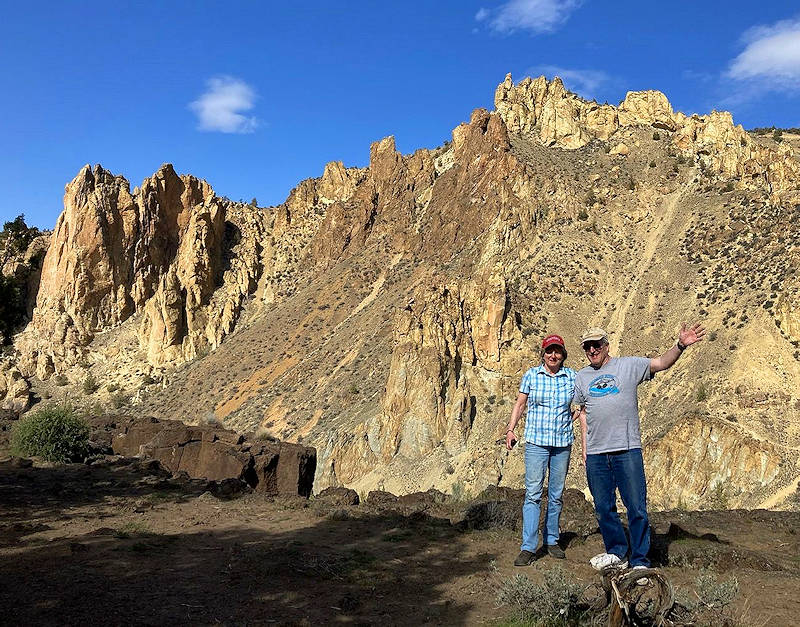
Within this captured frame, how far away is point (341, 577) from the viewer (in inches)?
227

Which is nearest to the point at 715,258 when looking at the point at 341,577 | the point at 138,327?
the point at 341,577

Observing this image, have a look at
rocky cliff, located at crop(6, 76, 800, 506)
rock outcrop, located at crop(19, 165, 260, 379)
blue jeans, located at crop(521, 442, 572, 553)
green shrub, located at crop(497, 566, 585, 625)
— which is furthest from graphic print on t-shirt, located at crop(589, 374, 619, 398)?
rock outcrop, located at crop(19, 165, 260, 379)

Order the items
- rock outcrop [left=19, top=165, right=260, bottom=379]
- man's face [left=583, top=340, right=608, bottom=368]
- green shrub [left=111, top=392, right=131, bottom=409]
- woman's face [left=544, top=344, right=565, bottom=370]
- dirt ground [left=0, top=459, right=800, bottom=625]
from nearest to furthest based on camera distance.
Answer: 1. dirt ground [left=0, top=459, right=800, bottom=625]
2. man's face [left=583, top=340, right=608, bottom=368]
3. woman's face [left=544, top=344, right=565, bottom=370]
4. green shrub [left=111, top=392, right=131, bottom=409]
5. rock outcrop [left=19, top=165, right=260, bottom=379]

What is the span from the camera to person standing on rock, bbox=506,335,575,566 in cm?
586

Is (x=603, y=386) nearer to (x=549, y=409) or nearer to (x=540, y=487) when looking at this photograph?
(x=549, y=409)

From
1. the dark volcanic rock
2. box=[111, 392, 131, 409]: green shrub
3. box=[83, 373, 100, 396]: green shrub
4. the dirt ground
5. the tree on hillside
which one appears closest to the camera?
the dirt ground

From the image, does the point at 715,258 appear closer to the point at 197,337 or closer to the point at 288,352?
Result: the point at 288,352

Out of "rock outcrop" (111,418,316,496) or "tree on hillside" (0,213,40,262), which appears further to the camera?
"tree on hillside" (0,213,40,262)

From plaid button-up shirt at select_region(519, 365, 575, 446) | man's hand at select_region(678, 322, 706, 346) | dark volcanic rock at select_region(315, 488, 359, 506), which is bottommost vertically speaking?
dark volcanic rock at select_region(315, 488, 359, 506)

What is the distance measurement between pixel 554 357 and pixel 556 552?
2.03m

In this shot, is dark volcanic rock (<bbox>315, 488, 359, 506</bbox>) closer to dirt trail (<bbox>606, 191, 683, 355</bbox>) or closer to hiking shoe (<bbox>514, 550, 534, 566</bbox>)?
hiking shoe (<bbox>514, 550, 534, 566</bbox>)

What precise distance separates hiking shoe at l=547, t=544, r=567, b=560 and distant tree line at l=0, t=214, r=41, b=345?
5316 cm

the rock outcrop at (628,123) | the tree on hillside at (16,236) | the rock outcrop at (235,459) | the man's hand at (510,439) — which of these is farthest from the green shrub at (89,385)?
the man's hand at (510,439)

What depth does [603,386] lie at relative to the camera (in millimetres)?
5121
